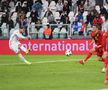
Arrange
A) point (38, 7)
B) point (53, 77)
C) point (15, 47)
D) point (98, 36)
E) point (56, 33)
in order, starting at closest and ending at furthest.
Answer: point (53, 77) < point (98, 36) < point (15, 47) < point (56, 33) < point (38, 7)

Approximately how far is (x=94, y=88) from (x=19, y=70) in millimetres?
6895

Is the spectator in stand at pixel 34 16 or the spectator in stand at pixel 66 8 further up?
the spectator in stand at pixel 66 8

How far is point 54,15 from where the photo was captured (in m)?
34.9

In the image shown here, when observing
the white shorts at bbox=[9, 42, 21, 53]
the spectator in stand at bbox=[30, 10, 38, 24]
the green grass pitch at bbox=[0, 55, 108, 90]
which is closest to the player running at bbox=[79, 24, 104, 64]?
the green grass pitch at bbox=[0, 55, 108, 90]

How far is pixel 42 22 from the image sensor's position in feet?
112

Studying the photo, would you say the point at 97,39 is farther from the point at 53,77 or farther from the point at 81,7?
the point at 81,7

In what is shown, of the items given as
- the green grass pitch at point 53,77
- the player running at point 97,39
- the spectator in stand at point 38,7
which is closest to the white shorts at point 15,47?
the green grass pitch at point 53,77

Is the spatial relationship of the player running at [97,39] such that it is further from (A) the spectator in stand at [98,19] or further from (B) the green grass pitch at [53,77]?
(A) the spectator in stand at [98,19]

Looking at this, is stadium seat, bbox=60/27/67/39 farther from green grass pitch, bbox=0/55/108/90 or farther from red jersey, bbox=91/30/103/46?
red jersey, bbox=91/30/103/46

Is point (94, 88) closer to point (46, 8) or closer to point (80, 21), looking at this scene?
point (80, 21)

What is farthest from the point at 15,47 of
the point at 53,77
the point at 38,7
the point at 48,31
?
the point at 38,7

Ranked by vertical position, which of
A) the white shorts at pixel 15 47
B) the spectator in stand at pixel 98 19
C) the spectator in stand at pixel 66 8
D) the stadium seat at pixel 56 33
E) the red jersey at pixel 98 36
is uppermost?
the red jersey at pixel 98 36

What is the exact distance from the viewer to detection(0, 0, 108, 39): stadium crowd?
32812 mm

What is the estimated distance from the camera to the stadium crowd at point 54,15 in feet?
108
